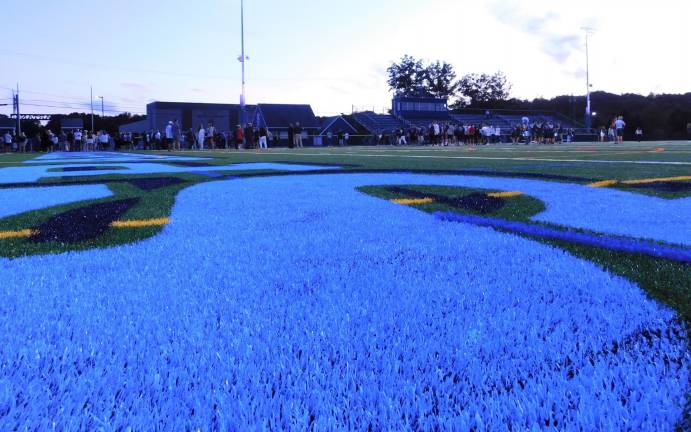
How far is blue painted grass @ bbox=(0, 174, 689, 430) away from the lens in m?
1.02

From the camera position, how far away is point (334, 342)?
135 cm

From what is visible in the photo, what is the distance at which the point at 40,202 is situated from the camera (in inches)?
173

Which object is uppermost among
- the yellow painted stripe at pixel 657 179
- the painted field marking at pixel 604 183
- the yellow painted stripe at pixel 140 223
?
the yellow painted stripe at pixel 657 179

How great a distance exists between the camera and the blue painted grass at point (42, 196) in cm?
409

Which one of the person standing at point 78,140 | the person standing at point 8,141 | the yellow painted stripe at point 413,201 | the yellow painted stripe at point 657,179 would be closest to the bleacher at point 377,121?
the person standing at point 78,140

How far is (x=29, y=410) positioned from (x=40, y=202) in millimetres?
3836

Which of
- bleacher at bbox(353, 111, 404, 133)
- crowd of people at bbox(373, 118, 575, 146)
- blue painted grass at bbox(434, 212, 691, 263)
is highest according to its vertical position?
bleacher at bbox(353, 111, 404, 133)

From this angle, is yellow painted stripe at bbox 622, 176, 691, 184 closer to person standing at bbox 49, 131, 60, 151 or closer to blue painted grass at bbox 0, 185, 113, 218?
blue painted grass at bbox 0, 185, 113, 218

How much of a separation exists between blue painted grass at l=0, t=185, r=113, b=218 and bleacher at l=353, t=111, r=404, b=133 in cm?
5427

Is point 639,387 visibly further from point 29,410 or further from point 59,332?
point 59,332

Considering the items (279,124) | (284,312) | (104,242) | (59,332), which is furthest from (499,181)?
(279,124)

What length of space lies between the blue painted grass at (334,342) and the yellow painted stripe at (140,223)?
0.68 meters

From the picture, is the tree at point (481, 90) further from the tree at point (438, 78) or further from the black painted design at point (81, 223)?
the black painted design at point (81, 223)

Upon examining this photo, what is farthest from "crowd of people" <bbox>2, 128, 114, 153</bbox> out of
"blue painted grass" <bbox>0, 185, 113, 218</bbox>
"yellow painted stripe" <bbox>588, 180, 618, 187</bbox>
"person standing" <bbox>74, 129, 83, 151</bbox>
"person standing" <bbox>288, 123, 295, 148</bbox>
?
"yellow painted stripe" <bbox>588, 180, 618, 187</bbox>
